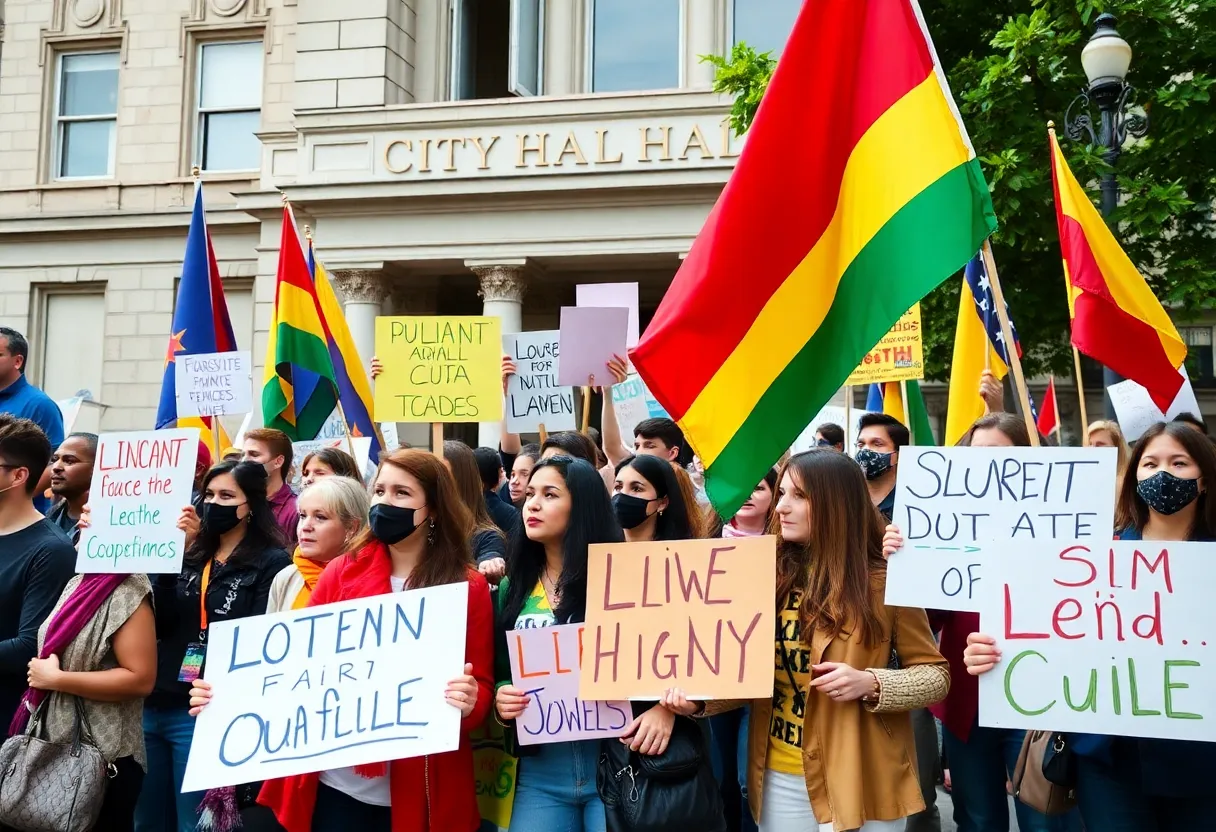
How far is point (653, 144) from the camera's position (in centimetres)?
1656

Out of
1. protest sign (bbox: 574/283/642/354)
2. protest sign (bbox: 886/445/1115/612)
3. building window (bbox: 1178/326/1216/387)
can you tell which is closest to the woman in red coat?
protest sign (bbox: 886/445/1115/612)

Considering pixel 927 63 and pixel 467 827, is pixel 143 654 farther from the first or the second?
pixel 927 63

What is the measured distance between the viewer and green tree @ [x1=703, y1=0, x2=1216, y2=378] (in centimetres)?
1009

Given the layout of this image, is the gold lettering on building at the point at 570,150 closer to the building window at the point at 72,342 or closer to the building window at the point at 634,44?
the building window at the point at 634,44

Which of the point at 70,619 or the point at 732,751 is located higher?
the point at 70,619

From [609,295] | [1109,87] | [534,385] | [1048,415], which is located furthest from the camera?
[1048,415]

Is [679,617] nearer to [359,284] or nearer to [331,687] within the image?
[331,687]

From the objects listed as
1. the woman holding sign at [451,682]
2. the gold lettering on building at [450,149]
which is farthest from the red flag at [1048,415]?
the gold lettering on building at [450,149]

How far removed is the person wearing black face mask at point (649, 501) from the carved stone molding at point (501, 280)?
42.2 ft

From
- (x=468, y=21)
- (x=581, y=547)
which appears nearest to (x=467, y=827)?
(x=581, y=547)

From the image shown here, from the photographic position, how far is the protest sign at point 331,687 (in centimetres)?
354

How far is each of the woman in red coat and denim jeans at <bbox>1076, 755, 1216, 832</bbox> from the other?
1923 millimetres

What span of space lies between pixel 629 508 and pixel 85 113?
65.4 ft

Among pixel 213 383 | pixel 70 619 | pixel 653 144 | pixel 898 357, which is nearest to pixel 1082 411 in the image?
pixel 898 357
